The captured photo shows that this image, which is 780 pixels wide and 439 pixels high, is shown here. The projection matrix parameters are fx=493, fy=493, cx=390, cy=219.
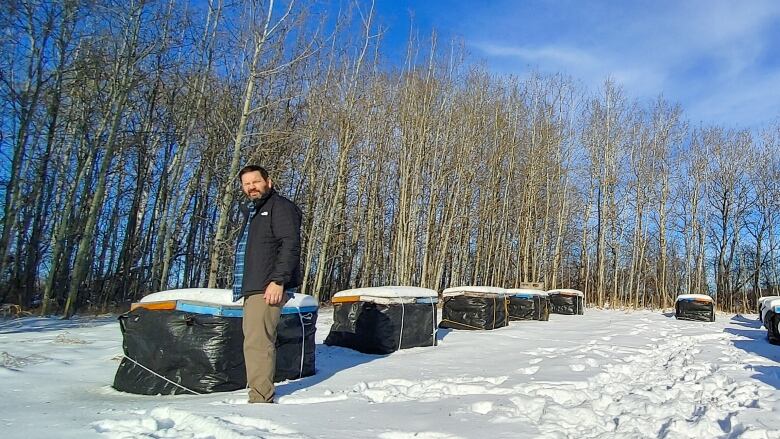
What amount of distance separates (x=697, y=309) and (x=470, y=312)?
364 inches

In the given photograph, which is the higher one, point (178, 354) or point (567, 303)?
point (567, 303)

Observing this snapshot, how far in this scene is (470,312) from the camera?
9008 millimetres

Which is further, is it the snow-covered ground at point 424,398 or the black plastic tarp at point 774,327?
the black plastic tarp at point 774,327

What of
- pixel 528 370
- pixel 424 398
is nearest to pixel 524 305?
pixel 528 370

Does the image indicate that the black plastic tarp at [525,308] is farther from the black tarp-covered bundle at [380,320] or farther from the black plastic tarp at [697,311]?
the black tarp-covered bundle at [380,320]

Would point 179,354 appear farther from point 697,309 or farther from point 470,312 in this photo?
point 697,309

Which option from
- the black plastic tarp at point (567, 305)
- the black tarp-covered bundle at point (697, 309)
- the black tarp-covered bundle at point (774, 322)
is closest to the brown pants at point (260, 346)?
the black tarp-covered bundle at point (774, 322)

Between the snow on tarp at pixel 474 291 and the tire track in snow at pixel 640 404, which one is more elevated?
the snow on tarp at pixel 474 291

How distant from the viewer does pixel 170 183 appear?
43.7ft

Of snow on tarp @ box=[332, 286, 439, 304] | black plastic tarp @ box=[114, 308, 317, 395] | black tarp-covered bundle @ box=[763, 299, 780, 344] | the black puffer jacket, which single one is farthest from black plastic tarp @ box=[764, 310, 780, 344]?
black plastic tarp @ box=[114, 308, 317, 395]

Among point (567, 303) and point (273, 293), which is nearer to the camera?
point (273, 293)

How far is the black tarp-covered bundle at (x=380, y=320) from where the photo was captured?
592cm

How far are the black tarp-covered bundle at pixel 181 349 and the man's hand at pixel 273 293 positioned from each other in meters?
0.67

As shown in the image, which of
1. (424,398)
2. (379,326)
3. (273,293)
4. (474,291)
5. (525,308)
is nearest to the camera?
(273,293)
